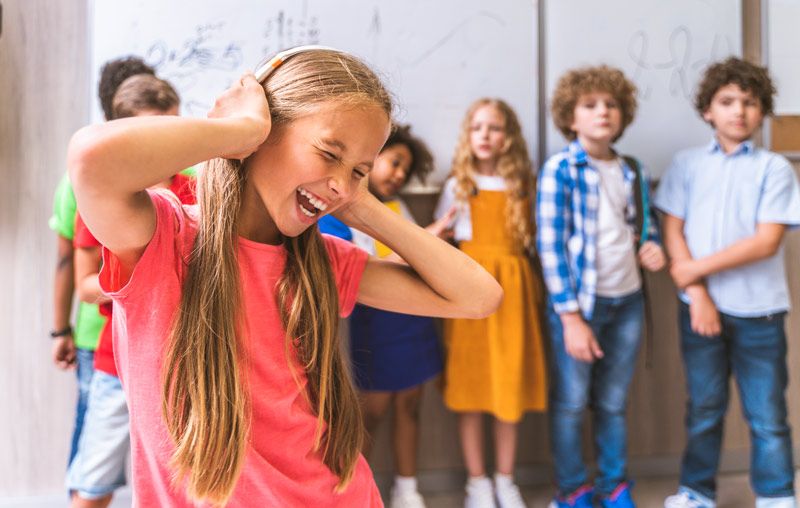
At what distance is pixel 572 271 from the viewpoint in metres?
2.11

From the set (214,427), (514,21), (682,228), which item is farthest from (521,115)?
(214,427)

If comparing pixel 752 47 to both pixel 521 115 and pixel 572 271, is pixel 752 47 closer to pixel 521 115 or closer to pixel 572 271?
pixel 521 115

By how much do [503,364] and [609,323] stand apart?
1.21ft

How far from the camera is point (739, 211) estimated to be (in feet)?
7.04

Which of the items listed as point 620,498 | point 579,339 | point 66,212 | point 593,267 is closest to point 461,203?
point 593,267

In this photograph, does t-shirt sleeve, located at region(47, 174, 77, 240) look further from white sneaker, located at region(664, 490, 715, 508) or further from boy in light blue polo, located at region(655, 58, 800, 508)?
white sneaker, located at region(664, 490, 715, 508)

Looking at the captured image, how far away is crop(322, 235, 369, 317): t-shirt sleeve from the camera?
3.20ft

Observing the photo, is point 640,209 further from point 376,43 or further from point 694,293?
point 376,43

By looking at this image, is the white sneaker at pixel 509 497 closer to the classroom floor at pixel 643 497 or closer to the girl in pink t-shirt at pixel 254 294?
the classroom floor at pixel 643 497

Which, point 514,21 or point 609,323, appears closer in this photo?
point 609,323

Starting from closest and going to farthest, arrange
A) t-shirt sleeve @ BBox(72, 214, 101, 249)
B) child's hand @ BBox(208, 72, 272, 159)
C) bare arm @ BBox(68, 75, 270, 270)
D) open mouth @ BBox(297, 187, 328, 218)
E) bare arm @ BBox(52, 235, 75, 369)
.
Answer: bare arm @ BBox(68, 75, 270, 270), child's hand @ BBox(208, 72, 272, 159), open mouth @ BBox(297, 187, 328, 218), t-shirt sleeve @ BBox(72, 214, 101, 249), bare arm @ BBox(52, 235, 75, 369)

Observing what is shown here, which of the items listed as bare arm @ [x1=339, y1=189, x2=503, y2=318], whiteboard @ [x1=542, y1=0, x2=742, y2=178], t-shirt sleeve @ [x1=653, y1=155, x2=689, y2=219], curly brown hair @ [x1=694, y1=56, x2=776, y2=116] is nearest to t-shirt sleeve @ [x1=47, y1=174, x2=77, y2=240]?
bare arm @ [x1=339, y1=189, x2=503, y2=318]

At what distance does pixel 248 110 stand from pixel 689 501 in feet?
6.75

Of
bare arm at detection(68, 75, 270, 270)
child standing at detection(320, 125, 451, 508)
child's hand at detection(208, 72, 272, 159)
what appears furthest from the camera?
child standing at detection(320, 125, 451, 508)
